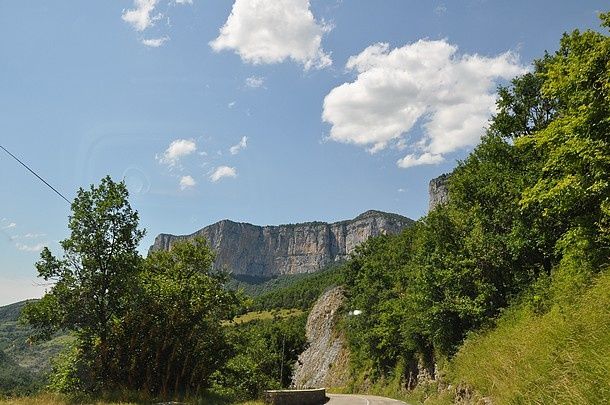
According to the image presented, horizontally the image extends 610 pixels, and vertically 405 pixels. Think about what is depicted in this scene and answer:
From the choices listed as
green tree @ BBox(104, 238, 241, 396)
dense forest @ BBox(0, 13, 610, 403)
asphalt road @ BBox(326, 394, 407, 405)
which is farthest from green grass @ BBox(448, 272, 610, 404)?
asphalt road @ BBox(326, 394, 407, 405)

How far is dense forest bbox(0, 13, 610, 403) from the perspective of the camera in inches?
490

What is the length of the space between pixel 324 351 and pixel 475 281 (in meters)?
60.2

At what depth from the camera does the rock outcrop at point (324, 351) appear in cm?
7275

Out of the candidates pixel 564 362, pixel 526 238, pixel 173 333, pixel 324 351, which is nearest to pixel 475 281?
pixel 526 238

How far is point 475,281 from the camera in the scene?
82.1ft

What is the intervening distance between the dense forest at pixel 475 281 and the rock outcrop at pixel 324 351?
42546mm

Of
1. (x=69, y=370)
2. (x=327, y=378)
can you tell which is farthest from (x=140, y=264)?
(x=327, y=378)

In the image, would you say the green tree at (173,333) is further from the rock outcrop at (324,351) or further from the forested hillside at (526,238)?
the rock outcrop at (324,351)

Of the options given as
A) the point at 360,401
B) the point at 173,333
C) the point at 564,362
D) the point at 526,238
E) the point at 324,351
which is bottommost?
the point at 324,351

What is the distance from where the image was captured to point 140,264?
62.7 feet

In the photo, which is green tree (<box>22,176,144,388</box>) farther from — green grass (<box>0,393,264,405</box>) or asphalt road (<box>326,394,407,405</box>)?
asphalt road (<box>326,394,407,405</box>)

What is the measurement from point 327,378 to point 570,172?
67.0 m

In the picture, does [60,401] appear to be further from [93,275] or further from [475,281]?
[475,281]

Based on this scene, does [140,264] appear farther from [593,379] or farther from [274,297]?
[274,297]
